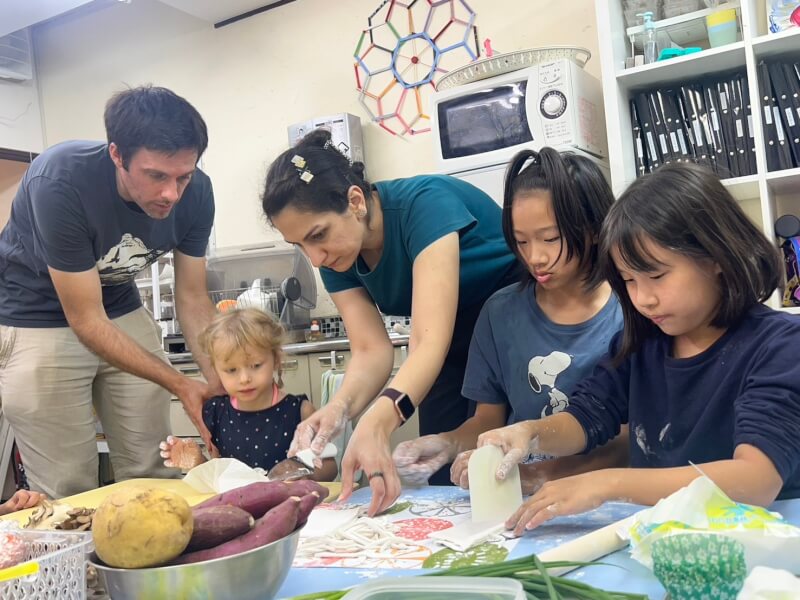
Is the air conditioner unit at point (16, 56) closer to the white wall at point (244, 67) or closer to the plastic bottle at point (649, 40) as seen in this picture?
the white wall at point (244, 67)

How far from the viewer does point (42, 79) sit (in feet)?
14.1

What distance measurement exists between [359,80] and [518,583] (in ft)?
9.87

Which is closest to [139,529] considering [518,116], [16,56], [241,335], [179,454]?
[179,454]

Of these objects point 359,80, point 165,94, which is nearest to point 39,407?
point 165,94

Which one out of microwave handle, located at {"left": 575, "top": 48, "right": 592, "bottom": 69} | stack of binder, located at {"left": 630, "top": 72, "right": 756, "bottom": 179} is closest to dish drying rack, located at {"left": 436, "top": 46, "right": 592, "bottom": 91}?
microwave handle, located at {"left": 575, "top": 48, "right": 592, "bottom": 69}

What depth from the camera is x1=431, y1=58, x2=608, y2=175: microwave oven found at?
7.65 feet

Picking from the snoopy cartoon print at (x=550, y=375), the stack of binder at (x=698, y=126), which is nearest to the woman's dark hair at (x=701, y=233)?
the snoopy cartoon print at (x=550, y=375)

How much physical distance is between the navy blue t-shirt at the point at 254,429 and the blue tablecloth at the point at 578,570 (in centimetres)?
103

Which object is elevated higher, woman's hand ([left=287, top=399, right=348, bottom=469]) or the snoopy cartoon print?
the snoopy cartoon print

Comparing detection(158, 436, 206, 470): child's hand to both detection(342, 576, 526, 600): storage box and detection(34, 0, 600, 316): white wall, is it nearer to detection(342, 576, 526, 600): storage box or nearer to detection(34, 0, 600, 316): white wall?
detection(342, 576, 526, 600): storage box

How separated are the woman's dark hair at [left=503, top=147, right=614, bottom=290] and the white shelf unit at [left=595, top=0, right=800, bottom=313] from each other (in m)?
0.92

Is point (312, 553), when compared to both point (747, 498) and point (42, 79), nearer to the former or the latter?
point (747, 498)

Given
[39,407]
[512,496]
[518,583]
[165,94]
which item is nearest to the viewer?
[518,583]

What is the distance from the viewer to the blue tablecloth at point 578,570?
0.68 metres
